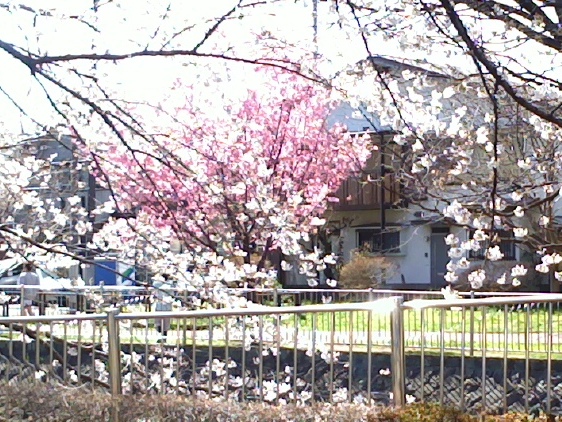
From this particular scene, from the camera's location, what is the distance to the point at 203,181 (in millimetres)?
7484

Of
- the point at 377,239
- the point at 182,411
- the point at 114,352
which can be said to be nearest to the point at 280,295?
the point at 114,352

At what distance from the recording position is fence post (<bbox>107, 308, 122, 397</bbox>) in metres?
5.98

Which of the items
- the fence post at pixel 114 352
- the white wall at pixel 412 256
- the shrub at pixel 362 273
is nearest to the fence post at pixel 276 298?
the fence post at pixel 114 352

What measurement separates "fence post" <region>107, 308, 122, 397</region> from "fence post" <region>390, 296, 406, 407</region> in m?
1.90

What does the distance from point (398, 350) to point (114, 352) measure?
197 centimetres

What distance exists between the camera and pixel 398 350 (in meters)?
5.98

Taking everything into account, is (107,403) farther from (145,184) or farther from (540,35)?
(540,35)

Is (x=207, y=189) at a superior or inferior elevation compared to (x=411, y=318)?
superior

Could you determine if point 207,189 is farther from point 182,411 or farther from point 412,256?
point 412,256

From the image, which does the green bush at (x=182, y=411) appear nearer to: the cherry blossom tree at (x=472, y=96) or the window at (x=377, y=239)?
the cherry blossom tree at (x=472, y=96)

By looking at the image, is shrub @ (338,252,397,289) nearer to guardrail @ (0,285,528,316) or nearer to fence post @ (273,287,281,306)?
guardrail @ (0,285,528,316)

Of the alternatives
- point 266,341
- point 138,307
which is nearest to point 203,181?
point 266,341

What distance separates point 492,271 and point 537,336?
43.0 ft

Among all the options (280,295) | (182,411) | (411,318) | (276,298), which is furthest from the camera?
(280,295)
